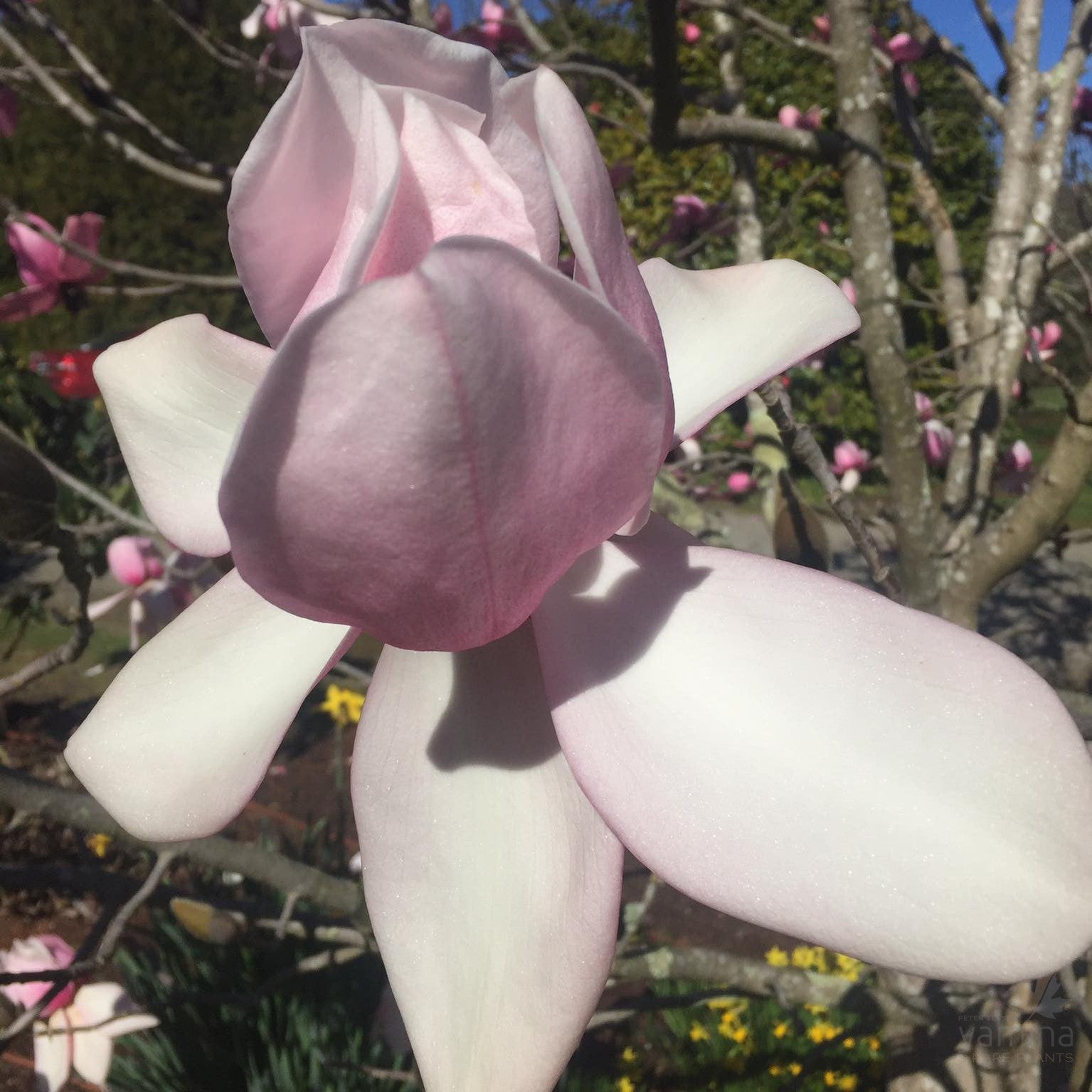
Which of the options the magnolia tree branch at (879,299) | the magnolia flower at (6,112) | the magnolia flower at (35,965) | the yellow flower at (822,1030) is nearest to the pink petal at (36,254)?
the magnolia flower at (6,112)

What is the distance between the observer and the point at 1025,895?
0.24 meters

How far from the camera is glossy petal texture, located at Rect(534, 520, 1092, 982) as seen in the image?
24 centimetres

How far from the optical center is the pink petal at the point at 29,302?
1.31 meters

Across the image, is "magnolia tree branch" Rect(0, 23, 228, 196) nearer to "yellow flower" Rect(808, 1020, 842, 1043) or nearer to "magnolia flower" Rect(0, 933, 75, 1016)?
"magnolia flower" Rect(0, 933, 75, 1016)

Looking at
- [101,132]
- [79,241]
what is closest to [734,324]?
[101,132]

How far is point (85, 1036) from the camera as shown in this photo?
104 centimetres

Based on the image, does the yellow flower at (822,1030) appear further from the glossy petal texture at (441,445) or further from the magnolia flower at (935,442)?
the glossy petal texture at (441,445)

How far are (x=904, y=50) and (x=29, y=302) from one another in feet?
4.76

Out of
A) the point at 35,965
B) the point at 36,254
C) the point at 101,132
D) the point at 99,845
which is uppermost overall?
the point at 101,132

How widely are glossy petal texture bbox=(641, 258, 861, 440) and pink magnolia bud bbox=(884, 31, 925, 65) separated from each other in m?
1.36

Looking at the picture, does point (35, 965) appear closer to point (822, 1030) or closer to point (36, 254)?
point (36, 254)

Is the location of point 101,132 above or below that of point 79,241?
above

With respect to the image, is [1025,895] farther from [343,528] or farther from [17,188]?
[17,188]

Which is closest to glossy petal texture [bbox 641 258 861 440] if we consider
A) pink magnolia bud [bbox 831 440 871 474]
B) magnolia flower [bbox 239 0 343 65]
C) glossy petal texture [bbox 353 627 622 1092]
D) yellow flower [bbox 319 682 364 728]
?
glossy petal texture [bbox 353 627 622 1092]
